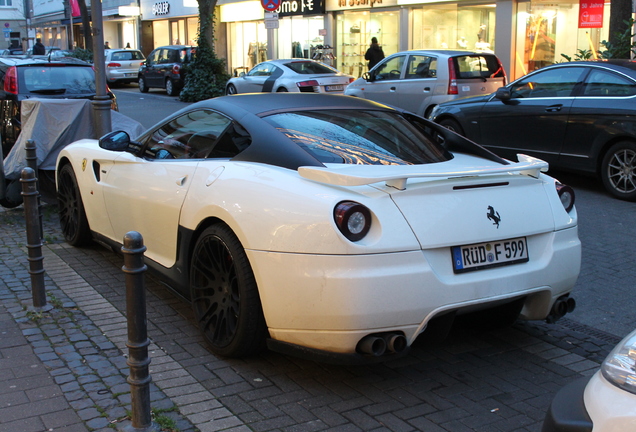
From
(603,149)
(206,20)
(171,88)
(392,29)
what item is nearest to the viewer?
(603,149)

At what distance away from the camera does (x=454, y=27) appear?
2259 cm

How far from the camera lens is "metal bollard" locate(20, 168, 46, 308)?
4.87m

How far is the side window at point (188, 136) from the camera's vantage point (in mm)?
4648

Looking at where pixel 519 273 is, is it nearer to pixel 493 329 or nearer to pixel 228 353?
pixel 493 329

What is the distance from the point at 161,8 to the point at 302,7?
45.0 ft

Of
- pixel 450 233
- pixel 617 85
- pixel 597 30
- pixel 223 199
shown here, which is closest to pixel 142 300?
pixel 223 199

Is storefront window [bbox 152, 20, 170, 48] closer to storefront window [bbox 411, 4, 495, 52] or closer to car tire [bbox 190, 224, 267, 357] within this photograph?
storefront window [bbox 411, 4, 495, 52]

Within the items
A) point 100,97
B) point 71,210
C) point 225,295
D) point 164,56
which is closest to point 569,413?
point 225,295

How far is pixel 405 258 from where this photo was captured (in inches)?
137

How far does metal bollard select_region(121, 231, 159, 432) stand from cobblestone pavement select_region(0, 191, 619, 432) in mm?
268

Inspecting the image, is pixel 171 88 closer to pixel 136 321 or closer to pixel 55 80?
pixel 55 80

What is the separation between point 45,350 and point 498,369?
2583 millimetres

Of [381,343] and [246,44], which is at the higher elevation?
[246,44]

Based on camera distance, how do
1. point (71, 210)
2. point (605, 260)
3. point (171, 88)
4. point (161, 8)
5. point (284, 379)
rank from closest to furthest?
point (284, 379) < point (605, 260) < point (71, 210) < point (171, 88) < point (161, 8)
